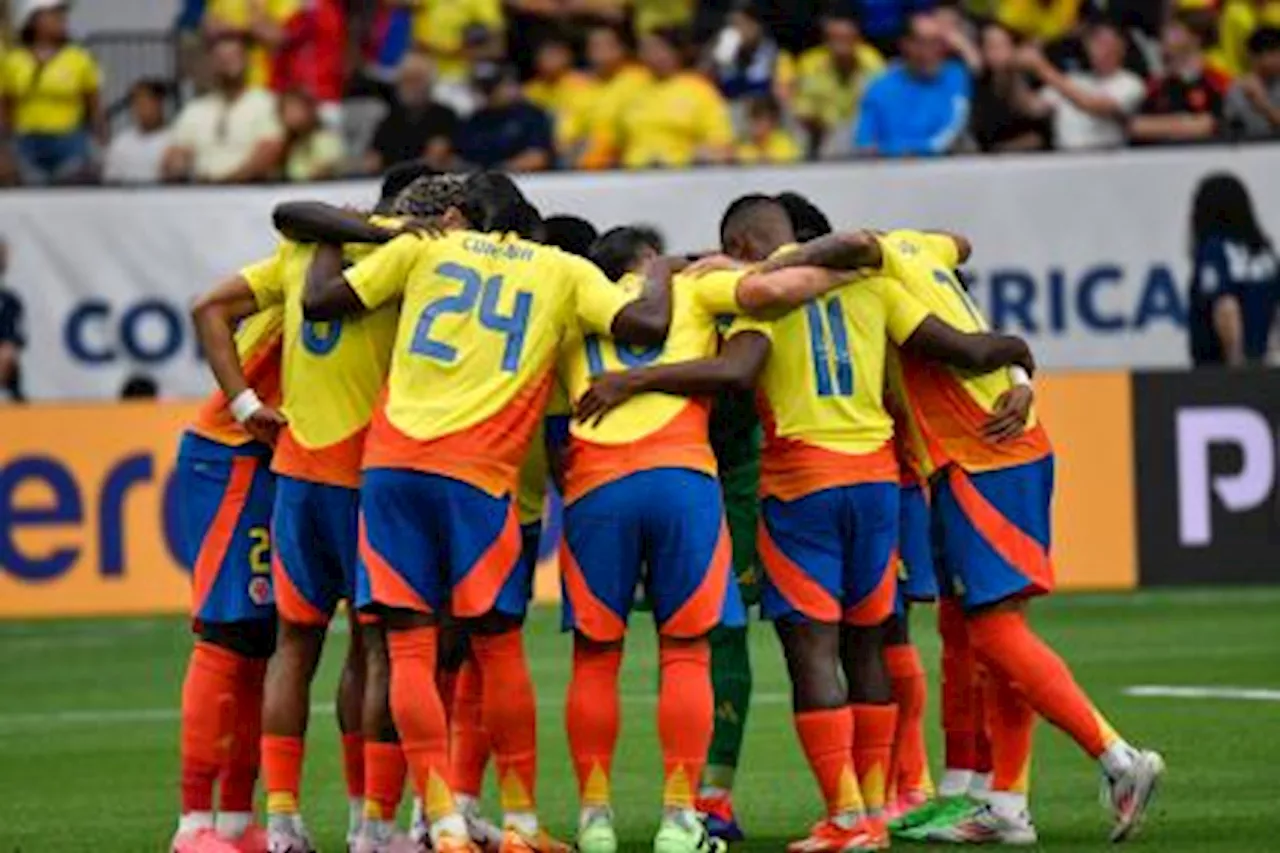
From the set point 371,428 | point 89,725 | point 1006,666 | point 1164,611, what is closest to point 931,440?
point 1006,666

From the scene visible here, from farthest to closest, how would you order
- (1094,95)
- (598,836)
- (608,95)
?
(608,95) < (1094,95) < (598,836)

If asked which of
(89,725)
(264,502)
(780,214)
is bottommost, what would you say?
(89,725)

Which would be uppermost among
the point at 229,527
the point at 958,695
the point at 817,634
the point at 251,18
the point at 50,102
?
the point at 251,18

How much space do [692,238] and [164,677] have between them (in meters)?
6.06

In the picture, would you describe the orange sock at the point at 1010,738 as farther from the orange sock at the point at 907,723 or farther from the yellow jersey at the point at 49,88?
the yellow jersey at the point at 49,88

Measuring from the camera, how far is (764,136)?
2711 cm

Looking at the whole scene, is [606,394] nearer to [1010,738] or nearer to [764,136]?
[1010,738]

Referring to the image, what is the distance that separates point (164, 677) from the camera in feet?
68.5

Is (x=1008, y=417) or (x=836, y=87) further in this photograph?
(x=836, y=87)

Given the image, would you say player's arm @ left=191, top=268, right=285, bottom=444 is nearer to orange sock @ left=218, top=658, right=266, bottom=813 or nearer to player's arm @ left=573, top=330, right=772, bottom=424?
orange sock @ left=218, top=658, right=266, bottom=813

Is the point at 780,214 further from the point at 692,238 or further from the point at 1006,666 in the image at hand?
the point at 692,238

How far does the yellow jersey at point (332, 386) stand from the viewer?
42.4 feet

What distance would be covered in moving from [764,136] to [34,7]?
18.1 feet

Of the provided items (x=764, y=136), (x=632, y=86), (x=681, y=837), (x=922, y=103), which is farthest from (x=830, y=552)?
(x=632, y=86)
